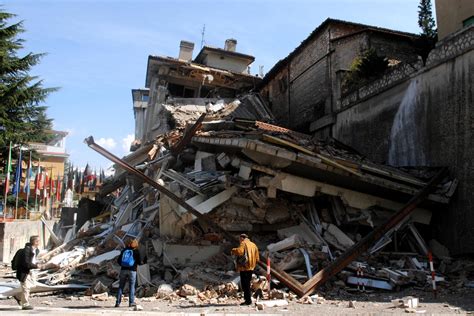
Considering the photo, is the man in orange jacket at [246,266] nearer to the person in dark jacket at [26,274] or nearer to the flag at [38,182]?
the person in dark jacket at [26,274]

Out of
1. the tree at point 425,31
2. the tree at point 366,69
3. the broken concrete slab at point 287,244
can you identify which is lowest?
the broken concrete slab at point 287,244

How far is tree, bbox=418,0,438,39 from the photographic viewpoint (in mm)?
18264

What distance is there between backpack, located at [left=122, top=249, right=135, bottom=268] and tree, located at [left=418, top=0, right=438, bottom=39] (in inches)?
597

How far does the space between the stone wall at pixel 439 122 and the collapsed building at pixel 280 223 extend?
0.37 m

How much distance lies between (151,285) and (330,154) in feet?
18.2

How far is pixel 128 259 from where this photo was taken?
28.1 feet

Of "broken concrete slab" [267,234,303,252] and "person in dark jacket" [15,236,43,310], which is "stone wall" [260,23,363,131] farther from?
Result: "person in dark jacket" [15,236,43,310]

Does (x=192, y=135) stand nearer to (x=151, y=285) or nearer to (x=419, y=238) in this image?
(x=151, y=285)

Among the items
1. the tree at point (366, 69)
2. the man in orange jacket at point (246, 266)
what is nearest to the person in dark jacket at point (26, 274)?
the man in orange jacket at point (246, 266)

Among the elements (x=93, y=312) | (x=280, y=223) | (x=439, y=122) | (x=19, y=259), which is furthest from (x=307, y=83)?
(x=93, y=312)

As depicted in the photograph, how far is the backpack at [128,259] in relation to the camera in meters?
8.54

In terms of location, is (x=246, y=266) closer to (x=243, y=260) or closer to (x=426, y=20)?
(x=243, y=260)

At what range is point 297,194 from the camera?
11430 millimetres

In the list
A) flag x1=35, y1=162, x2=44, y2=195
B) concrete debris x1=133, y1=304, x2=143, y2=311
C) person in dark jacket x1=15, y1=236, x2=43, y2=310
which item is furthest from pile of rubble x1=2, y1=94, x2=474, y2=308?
flag x1=35, y1=162, x2=44, y2=195
